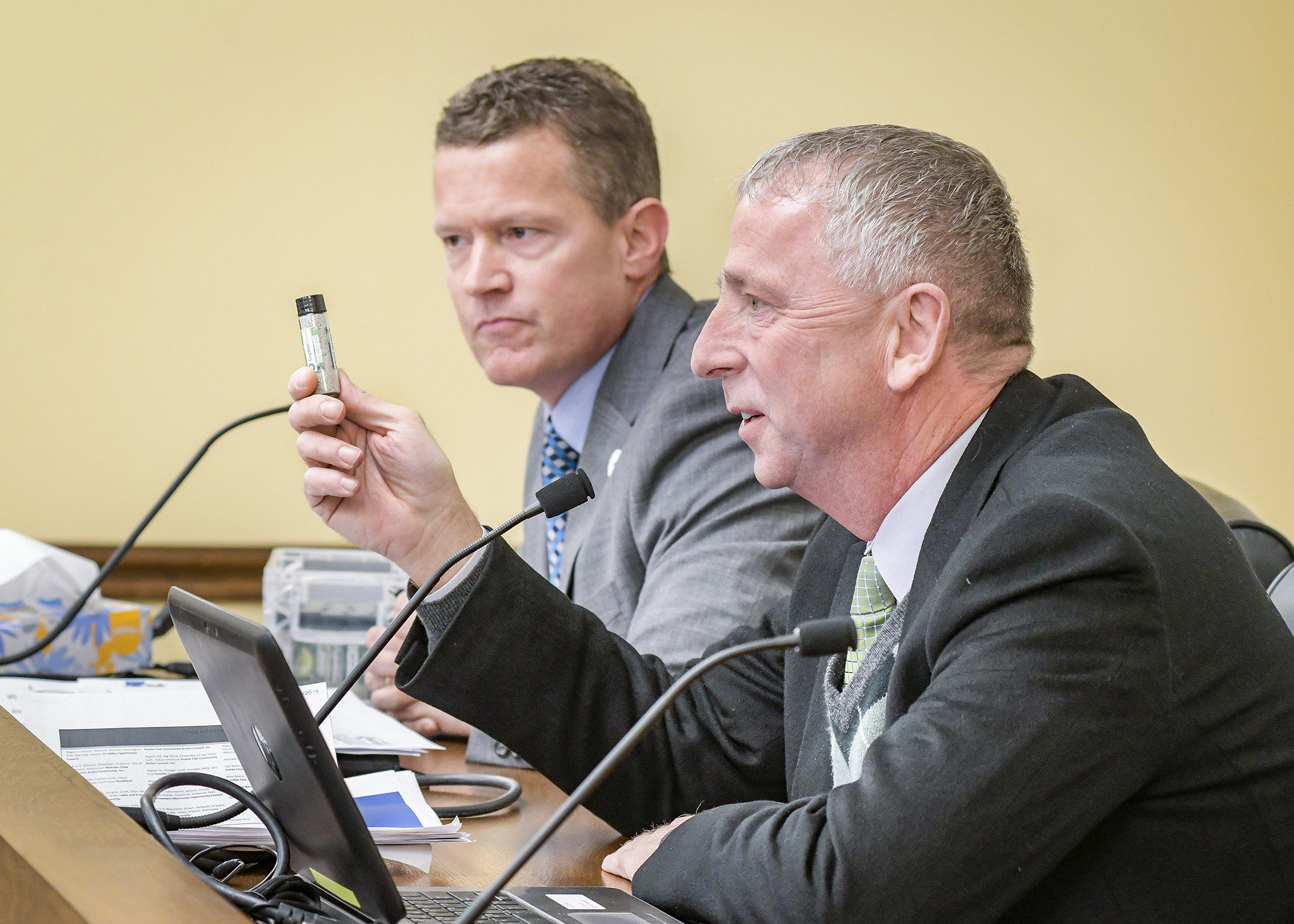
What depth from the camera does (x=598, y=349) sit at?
1.79 meters

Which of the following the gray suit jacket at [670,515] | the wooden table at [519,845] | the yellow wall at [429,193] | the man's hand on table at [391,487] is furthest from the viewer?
the yellow wall at [429,193]

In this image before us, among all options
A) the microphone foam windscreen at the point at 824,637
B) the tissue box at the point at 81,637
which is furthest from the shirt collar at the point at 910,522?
the tissue box at the point at 81,637

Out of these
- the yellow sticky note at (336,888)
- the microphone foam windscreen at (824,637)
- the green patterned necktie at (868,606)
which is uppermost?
the microphone foam windscreen at (824,637)

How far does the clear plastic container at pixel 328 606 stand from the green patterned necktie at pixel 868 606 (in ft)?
2.82

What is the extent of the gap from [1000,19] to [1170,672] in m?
1.75

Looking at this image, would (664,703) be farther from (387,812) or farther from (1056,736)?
(387,812)

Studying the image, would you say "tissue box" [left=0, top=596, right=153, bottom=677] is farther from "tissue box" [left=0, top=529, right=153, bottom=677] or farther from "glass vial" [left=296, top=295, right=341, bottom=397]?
"glass vial" [left=296, top=295, right=341, bottom=397]

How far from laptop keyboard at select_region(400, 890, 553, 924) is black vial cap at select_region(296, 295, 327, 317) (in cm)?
47

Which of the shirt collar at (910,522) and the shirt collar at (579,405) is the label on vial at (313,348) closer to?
the shirt collar at (910,522)

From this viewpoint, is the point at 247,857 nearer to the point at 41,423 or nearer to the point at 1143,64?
the point at 41,423

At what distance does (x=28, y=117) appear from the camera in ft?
7.16

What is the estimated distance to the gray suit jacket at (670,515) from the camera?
1363 mm

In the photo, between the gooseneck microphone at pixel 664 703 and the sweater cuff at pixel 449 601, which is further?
the sweater cuff at pixel 449 601

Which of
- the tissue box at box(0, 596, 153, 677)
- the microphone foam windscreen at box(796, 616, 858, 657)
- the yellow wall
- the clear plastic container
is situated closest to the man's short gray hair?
the microphone foam windscreen at box(796, 616, 858, 657)
